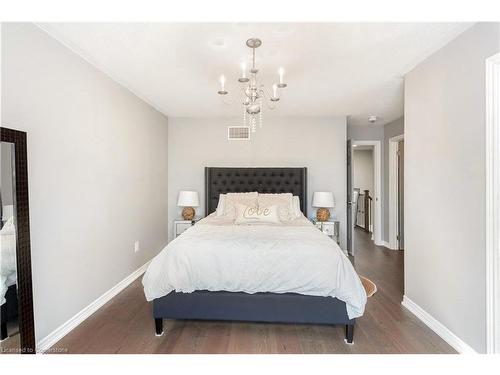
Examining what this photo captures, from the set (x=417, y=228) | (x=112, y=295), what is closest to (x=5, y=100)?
(x=112, y=295)

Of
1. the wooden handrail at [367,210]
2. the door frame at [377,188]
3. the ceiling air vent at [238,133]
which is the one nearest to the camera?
the ceiling air vent at [238,133]

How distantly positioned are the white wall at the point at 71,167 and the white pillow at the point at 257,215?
1.35 metres

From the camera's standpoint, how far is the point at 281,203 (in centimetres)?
379

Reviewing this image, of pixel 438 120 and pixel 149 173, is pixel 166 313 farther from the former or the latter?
pixel 438 120

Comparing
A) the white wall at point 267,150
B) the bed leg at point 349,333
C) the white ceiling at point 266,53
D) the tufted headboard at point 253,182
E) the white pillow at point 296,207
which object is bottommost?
the bed leg at point 349,333

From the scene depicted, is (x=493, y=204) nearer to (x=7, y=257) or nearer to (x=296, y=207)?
(x=296, y=207)

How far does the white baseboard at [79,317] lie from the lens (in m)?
1.98

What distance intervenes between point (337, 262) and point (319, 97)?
224 cm

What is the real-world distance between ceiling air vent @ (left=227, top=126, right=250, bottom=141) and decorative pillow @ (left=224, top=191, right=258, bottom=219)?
3.47 feet

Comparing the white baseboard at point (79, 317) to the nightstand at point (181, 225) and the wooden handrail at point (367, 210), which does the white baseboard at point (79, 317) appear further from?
the wooden handrail at point (367, 210)

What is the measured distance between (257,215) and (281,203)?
0.52 meters

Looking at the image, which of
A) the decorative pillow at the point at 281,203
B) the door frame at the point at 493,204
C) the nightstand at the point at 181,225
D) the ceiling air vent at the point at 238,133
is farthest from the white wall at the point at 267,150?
the door frame at the point at 493,204

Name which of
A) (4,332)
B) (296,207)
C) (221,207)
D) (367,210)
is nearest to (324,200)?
(296,207)

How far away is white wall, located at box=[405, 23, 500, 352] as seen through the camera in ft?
6.01
